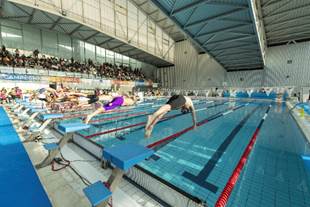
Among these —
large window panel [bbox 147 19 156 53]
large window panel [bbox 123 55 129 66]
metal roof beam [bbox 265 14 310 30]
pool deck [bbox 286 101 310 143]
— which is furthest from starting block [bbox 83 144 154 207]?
large window panel [bbox 123 55 129 66]

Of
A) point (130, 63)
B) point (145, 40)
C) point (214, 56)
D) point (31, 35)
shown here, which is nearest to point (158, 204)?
point (214, 56)

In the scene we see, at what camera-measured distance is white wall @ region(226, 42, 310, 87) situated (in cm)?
1359

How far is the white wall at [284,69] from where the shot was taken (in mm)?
13586

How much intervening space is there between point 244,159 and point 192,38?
961 centimetres

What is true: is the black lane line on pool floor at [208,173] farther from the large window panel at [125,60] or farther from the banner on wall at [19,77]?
the large window panel at [125,60]

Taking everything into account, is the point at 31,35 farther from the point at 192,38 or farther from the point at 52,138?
the point at 52,138

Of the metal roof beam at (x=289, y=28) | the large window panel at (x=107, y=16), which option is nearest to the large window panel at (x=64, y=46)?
the large window panel at (x=107, y=16)

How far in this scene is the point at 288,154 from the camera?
2.69 metres

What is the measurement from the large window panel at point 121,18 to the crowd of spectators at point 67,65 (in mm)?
4663

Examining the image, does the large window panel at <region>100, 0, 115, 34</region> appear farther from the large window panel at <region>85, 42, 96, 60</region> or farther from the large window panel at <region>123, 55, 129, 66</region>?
the large window panel at <region>123, 55, 129, 66</region>

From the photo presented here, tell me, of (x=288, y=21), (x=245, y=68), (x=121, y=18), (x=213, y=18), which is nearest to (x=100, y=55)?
(x=121, y=18)

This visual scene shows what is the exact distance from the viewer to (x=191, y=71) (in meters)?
21.0

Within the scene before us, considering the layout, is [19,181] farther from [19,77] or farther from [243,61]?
[243,61]

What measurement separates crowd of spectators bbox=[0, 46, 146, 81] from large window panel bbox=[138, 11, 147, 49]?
4606mm
